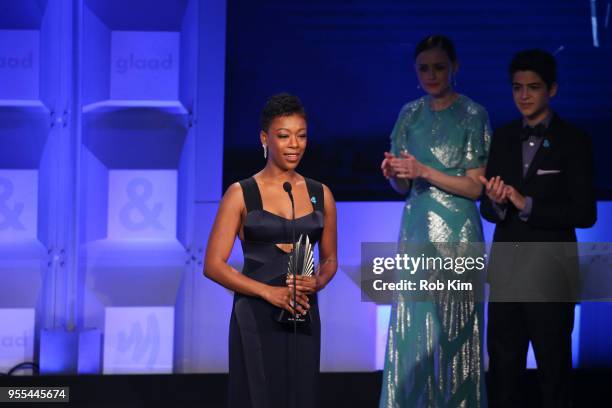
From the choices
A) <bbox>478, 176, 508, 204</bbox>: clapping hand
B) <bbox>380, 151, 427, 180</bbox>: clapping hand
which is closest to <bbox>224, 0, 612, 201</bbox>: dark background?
<bbox>380, 151, 427, 180</bbox>: clapping hand

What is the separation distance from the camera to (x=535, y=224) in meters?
3.81

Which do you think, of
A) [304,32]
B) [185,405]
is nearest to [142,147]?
[304,32]

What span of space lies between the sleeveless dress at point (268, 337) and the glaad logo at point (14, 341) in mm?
2636

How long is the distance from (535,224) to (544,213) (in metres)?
0.06

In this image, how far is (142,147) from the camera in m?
5.30

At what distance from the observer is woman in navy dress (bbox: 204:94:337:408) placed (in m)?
2.89

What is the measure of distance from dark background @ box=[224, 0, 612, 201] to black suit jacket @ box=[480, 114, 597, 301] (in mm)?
1399

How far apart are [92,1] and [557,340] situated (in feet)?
10.2

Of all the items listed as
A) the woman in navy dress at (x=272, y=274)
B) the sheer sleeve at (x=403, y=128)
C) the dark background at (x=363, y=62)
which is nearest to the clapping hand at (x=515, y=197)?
the sheer sleeve at (x=403, y=128)

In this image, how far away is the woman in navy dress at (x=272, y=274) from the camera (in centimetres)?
289

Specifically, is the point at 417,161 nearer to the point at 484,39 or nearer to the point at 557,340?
the point at 557,340

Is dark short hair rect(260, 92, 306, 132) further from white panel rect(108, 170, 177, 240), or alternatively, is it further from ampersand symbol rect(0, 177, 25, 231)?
ampersand symbol rect(0, 177, 25, 231)

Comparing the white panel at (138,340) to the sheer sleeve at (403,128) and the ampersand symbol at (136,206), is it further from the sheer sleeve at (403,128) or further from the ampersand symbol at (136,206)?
the sheer sleeve at (403,128)

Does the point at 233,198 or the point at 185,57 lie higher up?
the point at 185,57
